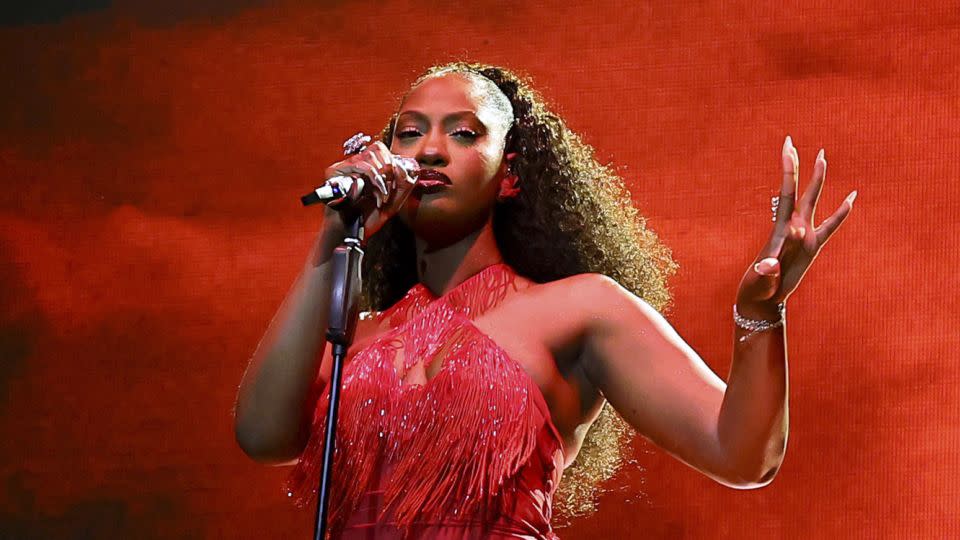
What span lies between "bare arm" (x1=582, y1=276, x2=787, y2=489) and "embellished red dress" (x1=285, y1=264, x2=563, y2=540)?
120 millimetres

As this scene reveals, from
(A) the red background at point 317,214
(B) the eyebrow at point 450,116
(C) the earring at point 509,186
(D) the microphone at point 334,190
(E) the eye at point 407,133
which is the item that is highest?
(D) the microphone at point 334,190

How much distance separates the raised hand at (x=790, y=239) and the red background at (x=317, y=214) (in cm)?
107

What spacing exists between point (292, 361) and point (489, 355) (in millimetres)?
272

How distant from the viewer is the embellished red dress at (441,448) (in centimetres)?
189

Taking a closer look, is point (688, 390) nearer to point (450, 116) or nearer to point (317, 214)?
point (450, 116)

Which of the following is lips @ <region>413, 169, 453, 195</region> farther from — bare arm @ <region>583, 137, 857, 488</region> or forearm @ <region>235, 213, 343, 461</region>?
bare arm @ <region>583, 137, 857, 488</region>

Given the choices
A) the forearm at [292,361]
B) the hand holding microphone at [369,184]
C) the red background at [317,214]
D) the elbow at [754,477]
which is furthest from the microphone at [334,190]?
the red background at [317,214]

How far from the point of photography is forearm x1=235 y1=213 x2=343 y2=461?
200 centimetres

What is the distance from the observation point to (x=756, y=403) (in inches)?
69.9

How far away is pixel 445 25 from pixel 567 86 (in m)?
0.32

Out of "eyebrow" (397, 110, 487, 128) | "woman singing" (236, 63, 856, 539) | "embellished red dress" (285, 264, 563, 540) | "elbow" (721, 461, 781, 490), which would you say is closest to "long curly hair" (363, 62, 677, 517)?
"woman singing" (236, 63, 856, 539)

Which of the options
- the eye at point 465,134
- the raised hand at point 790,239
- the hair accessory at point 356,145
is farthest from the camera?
the eye at point 465,134

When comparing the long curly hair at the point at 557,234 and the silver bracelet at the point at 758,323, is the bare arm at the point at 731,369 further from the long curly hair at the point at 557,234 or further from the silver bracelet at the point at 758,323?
the long curly hair at the point at 557,234

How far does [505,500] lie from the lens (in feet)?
6.23
